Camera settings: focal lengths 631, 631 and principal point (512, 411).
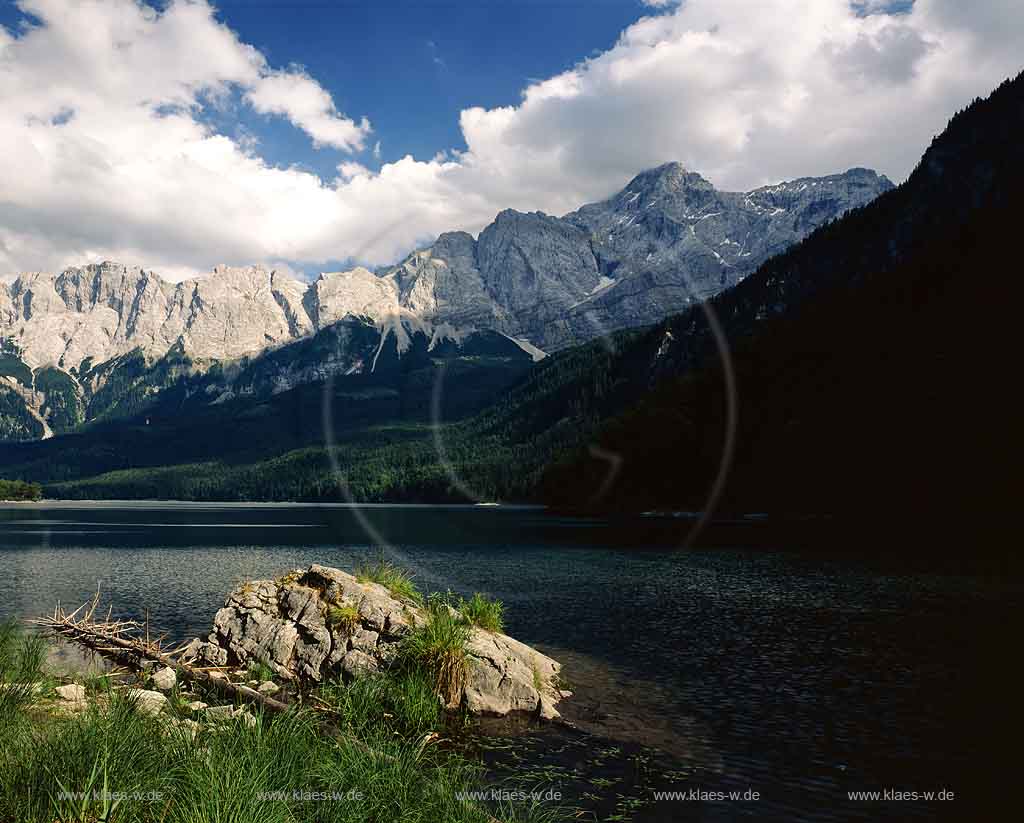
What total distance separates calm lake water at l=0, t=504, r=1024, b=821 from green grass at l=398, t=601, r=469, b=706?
13.2 ft

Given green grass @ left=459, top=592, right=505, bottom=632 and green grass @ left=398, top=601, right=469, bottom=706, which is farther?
green grass @ left=459, top=592, right=505, bottom=632

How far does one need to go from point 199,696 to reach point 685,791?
18.2 m

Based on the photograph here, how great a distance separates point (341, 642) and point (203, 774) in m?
18.4

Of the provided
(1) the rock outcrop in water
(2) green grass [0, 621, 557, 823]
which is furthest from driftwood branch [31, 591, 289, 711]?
(2) green grass [0, 621, 557, 823]

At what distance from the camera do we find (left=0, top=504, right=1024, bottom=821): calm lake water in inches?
822

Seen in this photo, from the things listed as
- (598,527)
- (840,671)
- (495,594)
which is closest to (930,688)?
(840,671)

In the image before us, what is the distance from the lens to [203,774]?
11.3 meters

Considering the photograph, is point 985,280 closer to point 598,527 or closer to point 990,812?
point 598,527

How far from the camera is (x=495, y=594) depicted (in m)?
59.9

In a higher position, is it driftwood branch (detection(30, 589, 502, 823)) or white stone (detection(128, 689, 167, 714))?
white stone (detection(128, 689, 167, 714))

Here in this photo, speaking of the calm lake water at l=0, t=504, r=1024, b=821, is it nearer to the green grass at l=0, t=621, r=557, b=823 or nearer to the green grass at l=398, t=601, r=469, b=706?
the green grass at l=398, t=601, r=469, b=706

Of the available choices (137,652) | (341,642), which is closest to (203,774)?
(341,642)

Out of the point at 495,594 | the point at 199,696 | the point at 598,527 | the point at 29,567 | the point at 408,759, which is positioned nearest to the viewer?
the point at 408,759

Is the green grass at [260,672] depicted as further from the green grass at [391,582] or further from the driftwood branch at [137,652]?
the green grass at [391,582]
